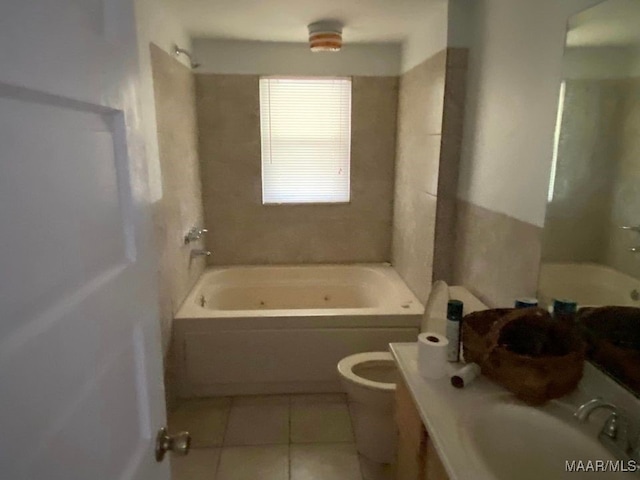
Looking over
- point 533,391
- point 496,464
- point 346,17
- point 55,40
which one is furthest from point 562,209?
point 346,17

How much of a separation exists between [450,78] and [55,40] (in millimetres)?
2191

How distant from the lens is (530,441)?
115 cm

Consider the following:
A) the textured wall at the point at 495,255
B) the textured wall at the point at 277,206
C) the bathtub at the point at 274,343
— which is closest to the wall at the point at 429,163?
the textured wall at the point at 495,255

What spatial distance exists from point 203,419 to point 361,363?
3.22 ft

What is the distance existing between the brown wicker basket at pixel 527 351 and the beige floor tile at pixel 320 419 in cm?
128

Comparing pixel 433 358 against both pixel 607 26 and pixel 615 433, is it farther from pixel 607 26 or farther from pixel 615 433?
pixel 607 26

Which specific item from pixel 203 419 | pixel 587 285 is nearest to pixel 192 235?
pixel 203 419

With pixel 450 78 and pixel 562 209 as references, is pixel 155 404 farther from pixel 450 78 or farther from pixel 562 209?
pixel 450 78

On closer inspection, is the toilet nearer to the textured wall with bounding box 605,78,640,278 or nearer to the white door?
the textured wall with bounding box 605,78,640,278

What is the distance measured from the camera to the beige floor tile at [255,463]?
6.89ft

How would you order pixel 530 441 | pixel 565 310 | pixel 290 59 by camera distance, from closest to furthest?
1. pixel 530 441
2. pixel 565 310
3. pixel 290 59

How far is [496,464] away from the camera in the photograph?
1.09m

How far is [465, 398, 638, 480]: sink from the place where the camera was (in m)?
1.06

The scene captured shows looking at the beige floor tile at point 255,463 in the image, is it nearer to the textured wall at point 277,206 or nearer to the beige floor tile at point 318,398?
the beige floor tile at point 318,398
